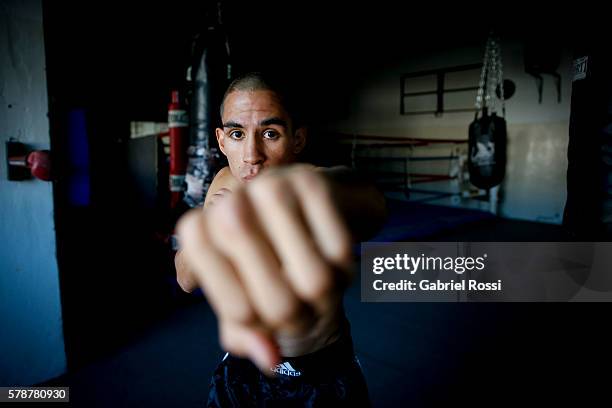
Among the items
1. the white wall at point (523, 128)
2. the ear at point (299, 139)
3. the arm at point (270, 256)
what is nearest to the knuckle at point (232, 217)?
the arm at point (270, 256)

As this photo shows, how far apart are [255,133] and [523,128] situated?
612cm

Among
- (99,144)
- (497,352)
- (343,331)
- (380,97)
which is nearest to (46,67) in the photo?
(343,331)

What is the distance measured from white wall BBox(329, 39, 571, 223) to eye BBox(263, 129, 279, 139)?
5.79 m

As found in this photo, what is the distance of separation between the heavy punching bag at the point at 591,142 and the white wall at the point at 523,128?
5.04 m

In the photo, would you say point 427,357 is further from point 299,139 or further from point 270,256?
point 270,256

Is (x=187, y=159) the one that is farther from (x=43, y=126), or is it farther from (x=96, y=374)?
(x=96, y=374)

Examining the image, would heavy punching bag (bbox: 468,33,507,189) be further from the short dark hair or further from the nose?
the nose

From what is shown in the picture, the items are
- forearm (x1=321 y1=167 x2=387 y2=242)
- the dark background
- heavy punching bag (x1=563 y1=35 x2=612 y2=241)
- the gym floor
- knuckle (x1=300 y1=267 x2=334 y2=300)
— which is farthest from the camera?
the dark background

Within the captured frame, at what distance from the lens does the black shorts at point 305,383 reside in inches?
42.4

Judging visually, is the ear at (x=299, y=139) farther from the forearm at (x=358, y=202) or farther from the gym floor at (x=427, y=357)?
the gym floor at (x=427, y=357)

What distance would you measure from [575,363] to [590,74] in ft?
5.53

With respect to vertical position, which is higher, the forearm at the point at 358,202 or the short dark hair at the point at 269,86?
the short dark hair at the point at 269,86

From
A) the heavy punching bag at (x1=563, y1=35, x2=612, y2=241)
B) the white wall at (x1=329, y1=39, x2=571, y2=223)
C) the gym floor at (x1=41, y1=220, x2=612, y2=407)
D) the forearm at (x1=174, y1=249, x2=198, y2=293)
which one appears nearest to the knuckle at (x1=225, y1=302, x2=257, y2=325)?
the forearm at (x1=174, y1=249, x2=198, y2=293)

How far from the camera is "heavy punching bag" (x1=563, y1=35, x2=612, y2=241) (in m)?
1.16
